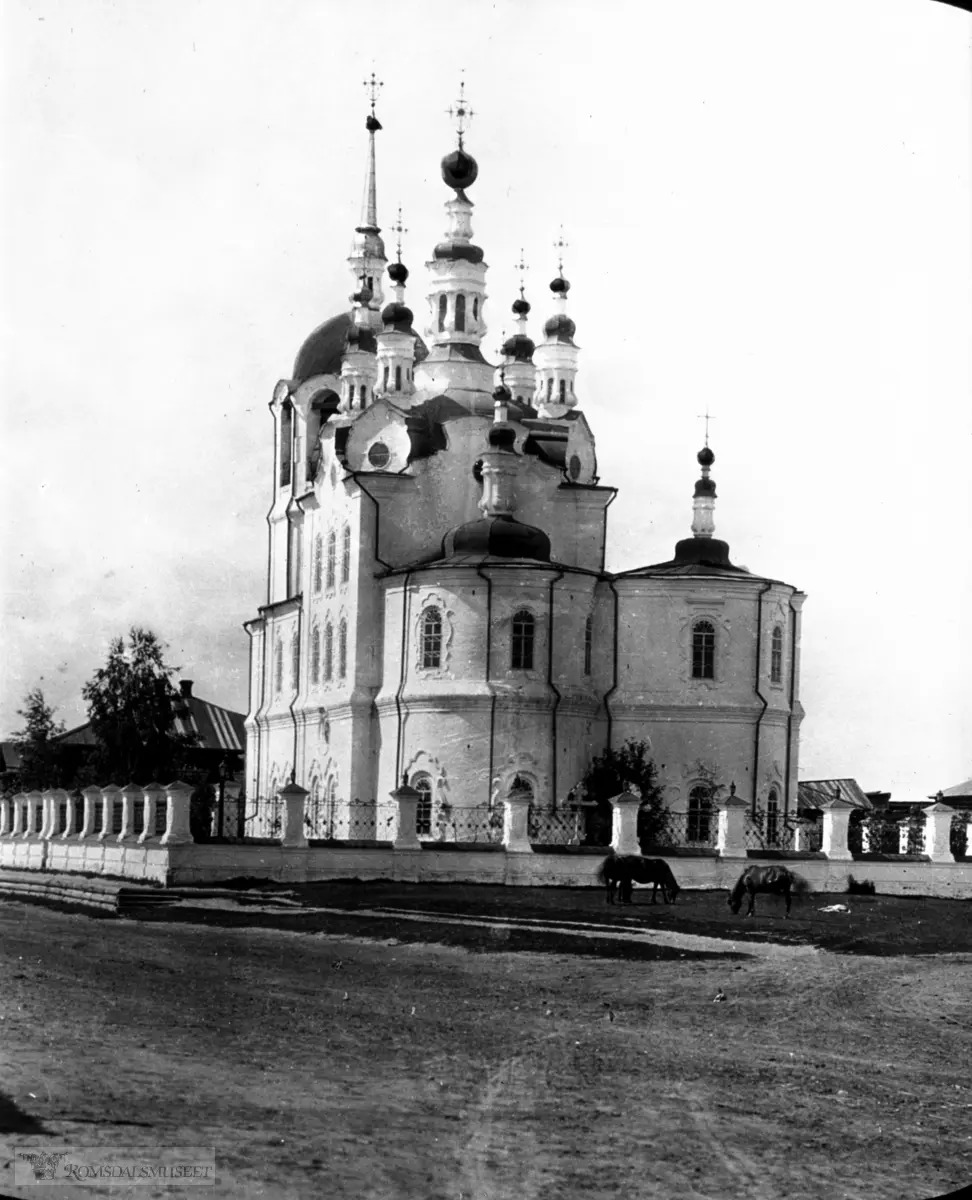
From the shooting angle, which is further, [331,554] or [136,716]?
[331,554]

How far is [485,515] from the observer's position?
1503 inches

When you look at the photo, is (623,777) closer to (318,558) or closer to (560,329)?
(318,558)

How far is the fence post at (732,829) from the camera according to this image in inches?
1146

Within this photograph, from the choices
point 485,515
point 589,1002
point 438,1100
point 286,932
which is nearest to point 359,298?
point 485,515

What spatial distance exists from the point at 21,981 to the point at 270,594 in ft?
78.2

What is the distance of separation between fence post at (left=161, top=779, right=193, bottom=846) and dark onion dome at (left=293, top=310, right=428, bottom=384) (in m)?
15.2

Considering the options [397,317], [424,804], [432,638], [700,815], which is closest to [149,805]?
[424,804]

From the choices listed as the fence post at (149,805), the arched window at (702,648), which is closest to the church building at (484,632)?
the arched window at (702,648)

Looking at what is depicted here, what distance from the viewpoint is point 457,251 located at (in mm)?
42062

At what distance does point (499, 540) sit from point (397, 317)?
8.00m

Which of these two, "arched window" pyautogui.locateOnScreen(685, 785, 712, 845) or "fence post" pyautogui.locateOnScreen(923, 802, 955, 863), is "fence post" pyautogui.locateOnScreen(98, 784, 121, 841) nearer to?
"fence post" pyautogui.locateOnScreen(923, 802, 955, 863)

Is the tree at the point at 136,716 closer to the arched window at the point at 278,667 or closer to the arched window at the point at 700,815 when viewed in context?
the arched window at the point at 278,667

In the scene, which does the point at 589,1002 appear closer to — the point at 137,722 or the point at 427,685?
the point at 137,722

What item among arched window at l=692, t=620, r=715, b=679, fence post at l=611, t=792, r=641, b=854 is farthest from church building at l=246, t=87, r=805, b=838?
fence post at l=611, t=792, r=641, b=854
